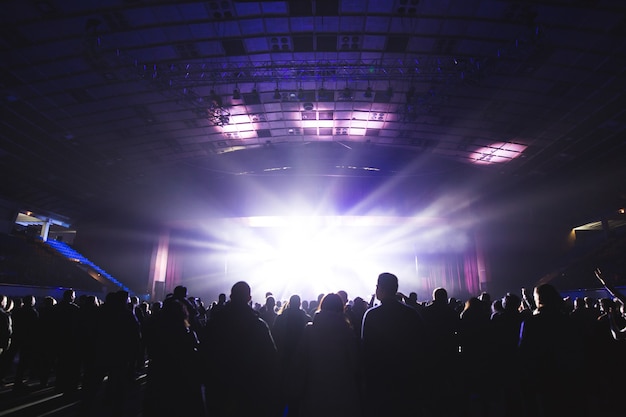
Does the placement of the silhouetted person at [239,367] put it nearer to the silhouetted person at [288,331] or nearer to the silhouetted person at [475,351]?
the silhouetted person at [288,331]

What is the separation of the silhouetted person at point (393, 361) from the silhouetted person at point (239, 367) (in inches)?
34.0

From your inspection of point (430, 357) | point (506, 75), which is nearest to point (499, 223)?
point (506, 75)

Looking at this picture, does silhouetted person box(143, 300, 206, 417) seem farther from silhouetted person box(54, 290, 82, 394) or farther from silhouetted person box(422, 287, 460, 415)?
silhouetted person box(54, 290, 82, 394)

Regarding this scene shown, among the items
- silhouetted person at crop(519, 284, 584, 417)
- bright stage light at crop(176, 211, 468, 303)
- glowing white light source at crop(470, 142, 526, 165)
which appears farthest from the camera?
bright stage light at crop(176, 211, 468, 303)

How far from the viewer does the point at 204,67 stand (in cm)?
1378

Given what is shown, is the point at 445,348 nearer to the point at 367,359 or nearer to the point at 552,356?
the point at 552,356

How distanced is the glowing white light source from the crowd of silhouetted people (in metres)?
15.5

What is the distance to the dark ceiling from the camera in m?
11.4

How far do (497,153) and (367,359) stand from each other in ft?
67.5

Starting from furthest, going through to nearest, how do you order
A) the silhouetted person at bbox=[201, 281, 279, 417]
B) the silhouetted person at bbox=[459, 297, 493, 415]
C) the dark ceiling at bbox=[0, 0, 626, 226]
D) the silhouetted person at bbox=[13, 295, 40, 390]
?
the dark ceiling at bbox=[0, 0, 626, 226], the silhouetted person at bbox=[13, 295, 40, 390], the silhouetted person at bbox=[459, 297, 493, 415], the silhouetted person at bbox=[201, 281, 279, 417]

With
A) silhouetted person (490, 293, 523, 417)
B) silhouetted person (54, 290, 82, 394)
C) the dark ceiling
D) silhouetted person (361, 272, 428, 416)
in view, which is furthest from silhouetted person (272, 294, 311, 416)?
the dark ceiling

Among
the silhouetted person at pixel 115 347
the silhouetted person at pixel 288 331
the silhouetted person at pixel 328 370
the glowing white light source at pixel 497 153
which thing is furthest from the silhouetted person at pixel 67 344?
the glowing white light source at pixel 497 153

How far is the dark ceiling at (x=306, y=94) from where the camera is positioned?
11.4 meters

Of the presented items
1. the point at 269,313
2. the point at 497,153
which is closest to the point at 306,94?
the point at 269,313
